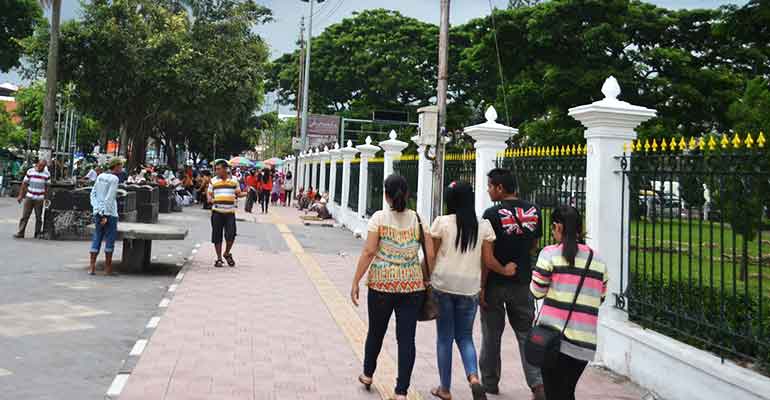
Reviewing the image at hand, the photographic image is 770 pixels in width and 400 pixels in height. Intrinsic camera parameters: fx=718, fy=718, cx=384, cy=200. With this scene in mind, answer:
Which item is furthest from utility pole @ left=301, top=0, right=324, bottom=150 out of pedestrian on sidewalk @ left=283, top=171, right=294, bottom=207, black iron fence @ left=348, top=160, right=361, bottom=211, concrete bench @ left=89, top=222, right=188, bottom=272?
concrete bench @ left=89, top=222, right=188, bottom=272

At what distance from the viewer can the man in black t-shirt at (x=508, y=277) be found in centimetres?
514

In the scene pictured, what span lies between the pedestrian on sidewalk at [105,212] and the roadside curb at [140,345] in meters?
1.04

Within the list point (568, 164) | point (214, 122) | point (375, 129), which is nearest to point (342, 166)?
point (214, 122)

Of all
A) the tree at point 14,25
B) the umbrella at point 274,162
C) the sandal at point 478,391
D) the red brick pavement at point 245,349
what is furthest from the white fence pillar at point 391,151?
the umbrella at point 274,162

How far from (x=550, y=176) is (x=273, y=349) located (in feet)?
11.7

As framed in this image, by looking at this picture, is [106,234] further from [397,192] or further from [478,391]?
[478,391]

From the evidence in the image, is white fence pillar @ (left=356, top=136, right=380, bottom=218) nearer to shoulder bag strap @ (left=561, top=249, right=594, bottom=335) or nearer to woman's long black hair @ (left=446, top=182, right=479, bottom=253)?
woman's long black hair @ (left=446, top=182, right=479, bottom=253)

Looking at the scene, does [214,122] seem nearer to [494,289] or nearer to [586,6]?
[586,6]

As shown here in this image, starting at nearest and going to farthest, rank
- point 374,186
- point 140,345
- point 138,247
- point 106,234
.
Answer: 1. point 140,345
2. point 106,234
3. point 138,247
4. point 374,186

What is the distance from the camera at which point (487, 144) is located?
970 centimetres

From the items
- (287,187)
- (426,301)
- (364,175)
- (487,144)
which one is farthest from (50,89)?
(426,301)

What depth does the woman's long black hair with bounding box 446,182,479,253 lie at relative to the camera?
194 inches

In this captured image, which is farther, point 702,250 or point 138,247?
point 138,247

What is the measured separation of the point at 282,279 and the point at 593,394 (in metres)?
5.86
